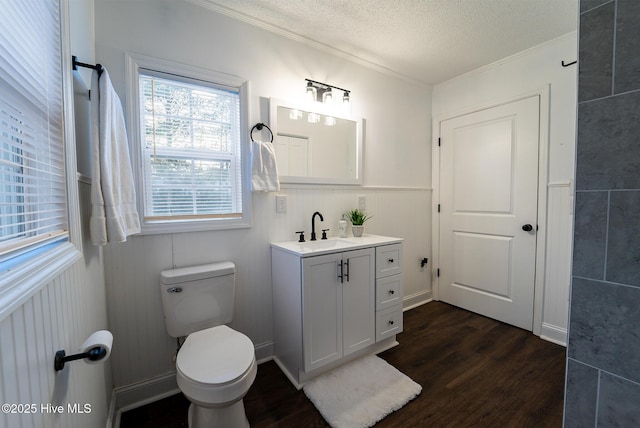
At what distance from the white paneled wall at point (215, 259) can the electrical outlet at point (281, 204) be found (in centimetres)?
3

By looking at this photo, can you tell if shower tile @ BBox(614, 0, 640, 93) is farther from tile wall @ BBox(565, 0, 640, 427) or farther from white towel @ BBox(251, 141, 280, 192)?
white towel @ BBox(251, 141, 280, 192)

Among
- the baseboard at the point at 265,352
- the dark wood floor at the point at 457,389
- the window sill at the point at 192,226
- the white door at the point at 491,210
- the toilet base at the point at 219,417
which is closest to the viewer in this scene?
the toilet base at the point at 219,417

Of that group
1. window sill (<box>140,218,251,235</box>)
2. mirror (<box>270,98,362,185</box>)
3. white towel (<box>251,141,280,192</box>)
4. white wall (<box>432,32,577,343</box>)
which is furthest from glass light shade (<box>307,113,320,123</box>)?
white wall (<box>432,32,577,343</box>)

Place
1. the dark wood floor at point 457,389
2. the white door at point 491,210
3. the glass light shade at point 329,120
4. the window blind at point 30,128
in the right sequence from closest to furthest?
the window blind at point 30,128 < the dark wood floor at point 457,389 < the glass light shade at point 329,120 < the white door at point 491,210

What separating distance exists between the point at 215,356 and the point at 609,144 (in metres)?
1.66

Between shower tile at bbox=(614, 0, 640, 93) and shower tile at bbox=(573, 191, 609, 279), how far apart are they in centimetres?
28

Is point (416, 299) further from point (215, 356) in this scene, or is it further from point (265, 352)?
point (215, 356)

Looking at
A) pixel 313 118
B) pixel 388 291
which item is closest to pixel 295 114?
pixel 313 118

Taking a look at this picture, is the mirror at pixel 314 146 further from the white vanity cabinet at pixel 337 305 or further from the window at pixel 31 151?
the window at pixel 31 151

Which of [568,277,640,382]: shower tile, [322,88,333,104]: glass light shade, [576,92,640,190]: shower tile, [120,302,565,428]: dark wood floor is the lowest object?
[120,302,565,428]: dark wood floor

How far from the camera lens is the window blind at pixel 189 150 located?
1616 millimetres

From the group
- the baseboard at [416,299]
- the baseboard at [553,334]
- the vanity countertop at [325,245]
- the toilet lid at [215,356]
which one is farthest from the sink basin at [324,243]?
the baseboard at [553,334]

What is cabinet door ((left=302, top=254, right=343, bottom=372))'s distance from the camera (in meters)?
1.67

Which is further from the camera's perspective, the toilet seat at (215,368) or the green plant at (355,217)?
the green plant at (355,217)
